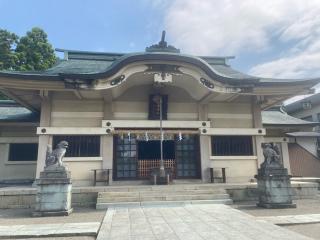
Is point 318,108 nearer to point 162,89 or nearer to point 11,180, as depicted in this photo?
point 162,89

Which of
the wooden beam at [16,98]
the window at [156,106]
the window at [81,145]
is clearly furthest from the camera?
the window at [156,106]

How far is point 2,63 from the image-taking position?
24516 millimetres

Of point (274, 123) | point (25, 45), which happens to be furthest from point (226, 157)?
point (25, 45)

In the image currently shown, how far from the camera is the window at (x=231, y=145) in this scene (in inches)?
499

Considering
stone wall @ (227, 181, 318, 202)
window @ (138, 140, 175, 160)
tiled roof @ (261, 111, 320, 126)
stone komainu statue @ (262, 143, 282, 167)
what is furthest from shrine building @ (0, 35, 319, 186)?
stone komainu statue @ (262, 143, 282, 167)

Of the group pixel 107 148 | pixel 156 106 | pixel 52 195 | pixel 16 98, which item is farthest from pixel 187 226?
pixel 16 98

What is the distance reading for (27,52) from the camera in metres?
27.3

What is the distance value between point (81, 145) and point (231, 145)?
7.10 metres

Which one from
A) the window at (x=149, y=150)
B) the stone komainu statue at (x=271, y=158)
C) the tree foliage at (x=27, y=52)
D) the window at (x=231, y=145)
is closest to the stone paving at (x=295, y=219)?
the stone komainu statue at (x=271, y=158)

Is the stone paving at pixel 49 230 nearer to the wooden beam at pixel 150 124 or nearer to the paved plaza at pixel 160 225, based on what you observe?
the paved plaza at pixel 160 225

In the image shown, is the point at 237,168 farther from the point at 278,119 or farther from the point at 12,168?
the point at 12,168

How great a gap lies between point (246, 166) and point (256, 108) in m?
2.93

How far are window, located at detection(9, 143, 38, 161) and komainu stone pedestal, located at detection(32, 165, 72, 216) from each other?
6.42 m

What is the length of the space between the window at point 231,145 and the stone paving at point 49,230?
24.6 feet
